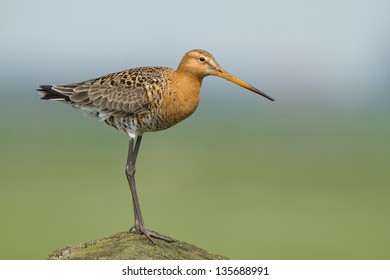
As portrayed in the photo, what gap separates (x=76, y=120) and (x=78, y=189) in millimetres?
88278

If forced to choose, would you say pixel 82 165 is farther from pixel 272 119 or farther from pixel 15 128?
pixel 272 119

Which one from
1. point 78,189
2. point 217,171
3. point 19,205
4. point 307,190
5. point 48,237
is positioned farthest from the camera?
point 217,171

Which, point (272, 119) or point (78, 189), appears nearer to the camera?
point (78, 189)

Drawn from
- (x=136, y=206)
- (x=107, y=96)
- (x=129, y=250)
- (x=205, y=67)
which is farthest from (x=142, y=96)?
(x=129, y=250)

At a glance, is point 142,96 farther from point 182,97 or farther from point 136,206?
point 136,206

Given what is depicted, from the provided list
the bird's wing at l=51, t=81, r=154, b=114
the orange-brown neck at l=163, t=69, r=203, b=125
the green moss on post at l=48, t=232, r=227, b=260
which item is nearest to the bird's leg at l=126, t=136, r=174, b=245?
the green moss on post at l=48, t=232, r=227, b=260

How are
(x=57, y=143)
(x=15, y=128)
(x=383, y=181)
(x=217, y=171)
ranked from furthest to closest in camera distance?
(x=15, y=128) < (x=57, y=143) < (x=217, y=171) < (x=383, y=181)

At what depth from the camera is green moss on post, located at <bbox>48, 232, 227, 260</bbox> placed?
1288 centimetres

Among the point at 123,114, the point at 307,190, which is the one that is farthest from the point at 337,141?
the point at 123,114

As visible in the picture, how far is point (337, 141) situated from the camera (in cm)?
12244

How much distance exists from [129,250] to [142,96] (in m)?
2.88

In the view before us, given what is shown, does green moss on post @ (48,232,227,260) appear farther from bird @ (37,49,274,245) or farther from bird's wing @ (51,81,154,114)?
bird's wing @ (51,81,154,114)

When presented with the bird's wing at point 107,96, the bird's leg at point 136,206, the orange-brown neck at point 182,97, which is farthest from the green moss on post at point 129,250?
the bird's wing at point 107,96
